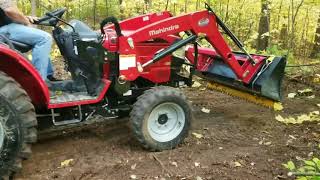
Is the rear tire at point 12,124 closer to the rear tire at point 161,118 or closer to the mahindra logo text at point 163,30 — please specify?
the rear tire at point 161,118

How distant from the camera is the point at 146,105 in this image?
17.2 feet

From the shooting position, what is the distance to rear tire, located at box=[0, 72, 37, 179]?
4227mm

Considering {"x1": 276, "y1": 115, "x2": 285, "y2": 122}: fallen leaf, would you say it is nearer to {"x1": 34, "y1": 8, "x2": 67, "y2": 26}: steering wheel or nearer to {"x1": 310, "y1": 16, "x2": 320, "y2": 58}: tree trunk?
{"x1": 34, "y1": 8, "x2": 67, "y2": 26}: steering wheel

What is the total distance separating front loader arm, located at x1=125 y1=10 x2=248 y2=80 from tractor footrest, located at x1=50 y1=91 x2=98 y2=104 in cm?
Result: 88

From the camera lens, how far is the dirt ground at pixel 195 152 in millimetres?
4770

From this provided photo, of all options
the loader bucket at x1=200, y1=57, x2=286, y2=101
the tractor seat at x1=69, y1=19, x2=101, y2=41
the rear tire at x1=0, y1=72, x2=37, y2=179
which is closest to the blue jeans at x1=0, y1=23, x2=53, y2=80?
the tractor seat at x1=69, y1=19, x2=101, y2=41

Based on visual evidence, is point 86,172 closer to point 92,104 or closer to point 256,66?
point 92,104

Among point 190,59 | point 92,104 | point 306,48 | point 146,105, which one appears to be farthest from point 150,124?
point 306,48

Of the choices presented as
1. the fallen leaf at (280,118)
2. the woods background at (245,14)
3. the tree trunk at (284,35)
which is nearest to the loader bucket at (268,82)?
the fallen leaf at (280,118)

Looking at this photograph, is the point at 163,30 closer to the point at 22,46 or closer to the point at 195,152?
the point at 195,152

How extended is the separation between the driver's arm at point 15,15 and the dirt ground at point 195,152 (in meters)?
1.54

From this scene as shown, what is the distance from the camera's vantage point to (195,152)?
539 centimetres

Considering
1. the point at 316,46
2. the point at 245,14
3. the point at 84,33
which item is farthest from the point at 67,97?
the point at 245,14

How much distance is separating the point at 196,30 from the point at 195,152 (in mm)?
1612
